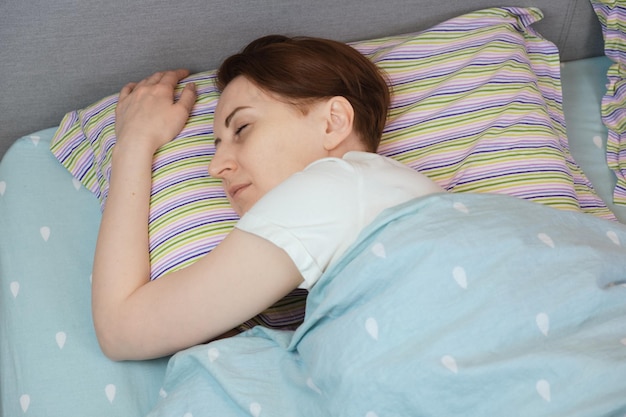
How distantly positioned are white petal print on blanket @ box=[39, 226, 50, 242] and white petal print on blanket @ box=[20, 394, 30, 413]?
326 mm

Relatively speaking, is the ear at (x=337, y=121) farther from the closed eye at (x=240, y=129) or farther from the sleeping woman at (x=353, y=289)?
the closed eye at (x=240, y=129)

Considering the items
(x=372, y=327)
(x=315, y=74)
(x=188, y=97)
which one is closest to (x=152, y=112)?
(x=188, y=97)

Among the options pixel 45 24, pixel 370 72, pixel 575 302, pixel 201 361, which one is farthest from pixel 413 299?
pixel 45 24

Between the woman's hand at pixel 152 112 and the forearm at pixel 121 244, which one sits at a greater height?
the woman's hand at pixel 152 112

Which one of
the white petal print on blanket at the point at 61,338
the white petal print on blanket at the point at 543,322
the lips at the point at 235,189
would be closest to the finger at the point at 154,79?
the lips at the point at 235,189

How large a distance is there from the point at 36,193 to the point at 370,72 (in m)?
0.69

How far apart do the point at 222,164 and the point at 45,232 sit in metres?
0.42

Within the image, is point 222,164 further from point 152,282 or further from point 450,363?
point 450,363

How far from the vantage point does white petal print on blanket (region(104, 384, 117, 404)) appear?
47.6 inches

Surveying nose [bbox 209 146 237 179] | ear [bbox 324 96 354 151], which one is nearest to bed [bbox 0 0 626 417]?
nose [bbox 209 146 237 179]

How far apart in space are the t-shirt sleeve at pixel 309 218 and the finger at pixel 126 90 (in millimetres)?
546

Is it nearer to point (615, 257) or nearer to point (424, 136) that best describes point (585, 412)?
point (615, 257)

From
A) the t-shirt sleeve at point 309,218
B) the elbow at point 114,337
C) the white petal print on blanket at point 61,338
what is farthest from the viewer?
the white petal print on blanket at point 61,338

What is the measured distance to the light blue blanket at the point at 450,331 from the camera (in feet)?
3.14
